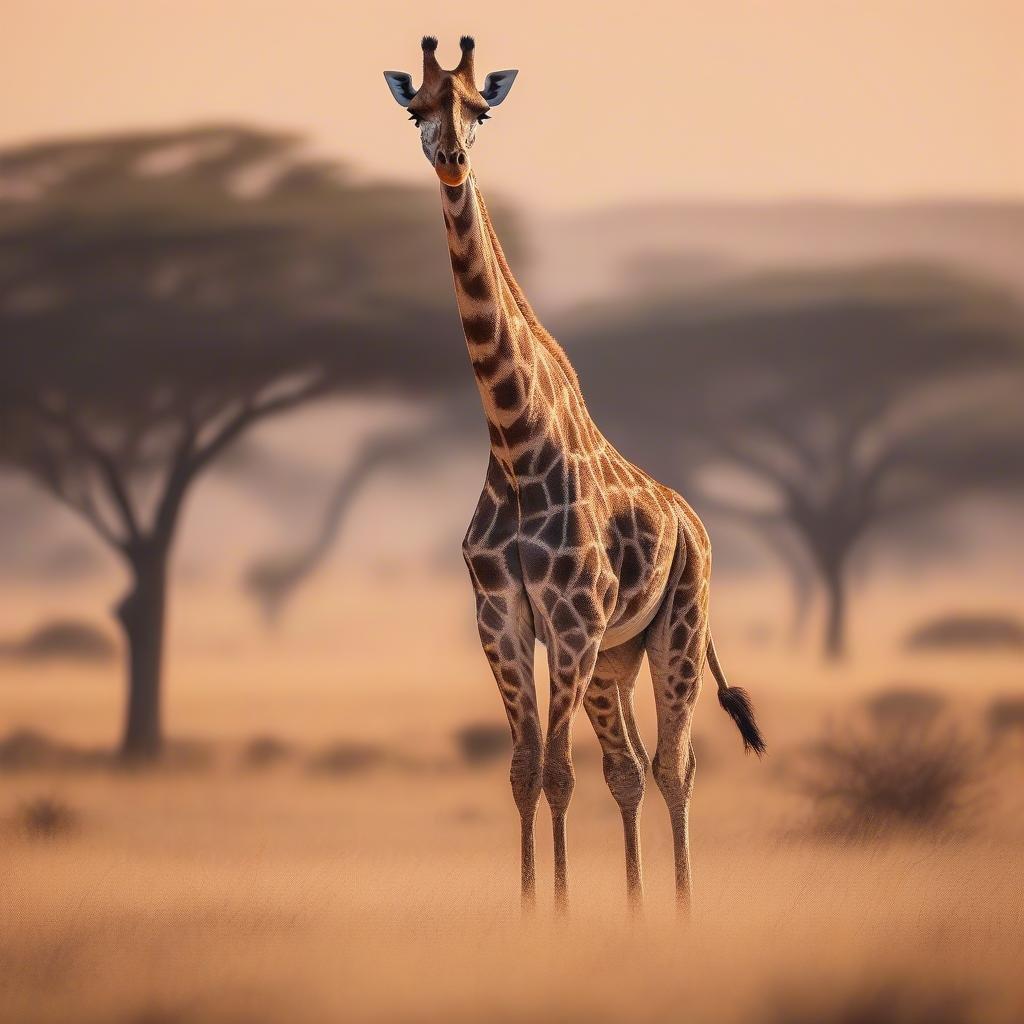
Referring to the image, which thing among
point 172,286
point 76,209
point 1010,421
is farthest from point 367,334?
point 1010,421

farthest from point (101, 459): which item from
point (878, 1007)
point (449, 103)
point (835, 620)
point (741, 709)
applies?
point (878, 1007)

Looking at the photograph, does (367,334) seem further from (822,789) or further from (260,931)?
(260,931)

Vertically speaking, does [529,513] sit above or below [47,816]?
above

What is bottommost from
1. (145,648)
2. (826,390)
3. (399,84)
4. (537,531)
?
(145,648)

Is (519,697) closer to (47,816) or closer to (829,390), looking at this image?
(47,816)

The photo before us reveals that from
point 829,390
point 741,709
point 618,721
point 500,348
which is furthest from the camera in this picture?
point 829,390

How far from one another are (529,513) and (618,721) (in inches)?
66.2

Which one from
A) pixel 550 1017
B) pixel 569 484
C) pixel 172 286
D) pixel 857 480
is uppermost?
pixel 172 286

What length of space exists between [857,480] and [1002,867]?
14039mm

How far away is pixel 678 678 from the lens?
9953mm

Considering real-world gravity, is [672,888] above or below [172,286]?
below

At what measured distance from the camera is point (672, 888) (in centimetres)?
1073

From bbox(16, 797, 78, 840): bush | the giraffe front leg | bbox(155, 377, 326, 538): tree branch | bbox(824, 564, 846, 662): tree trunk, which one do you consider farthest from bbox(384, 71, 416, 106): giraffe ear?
bbox(824, 564, 846, 662): tree trunk

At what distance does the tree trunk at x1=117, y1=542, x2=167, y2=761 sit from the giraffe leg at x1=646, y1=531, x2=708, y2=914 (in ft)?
34.6
